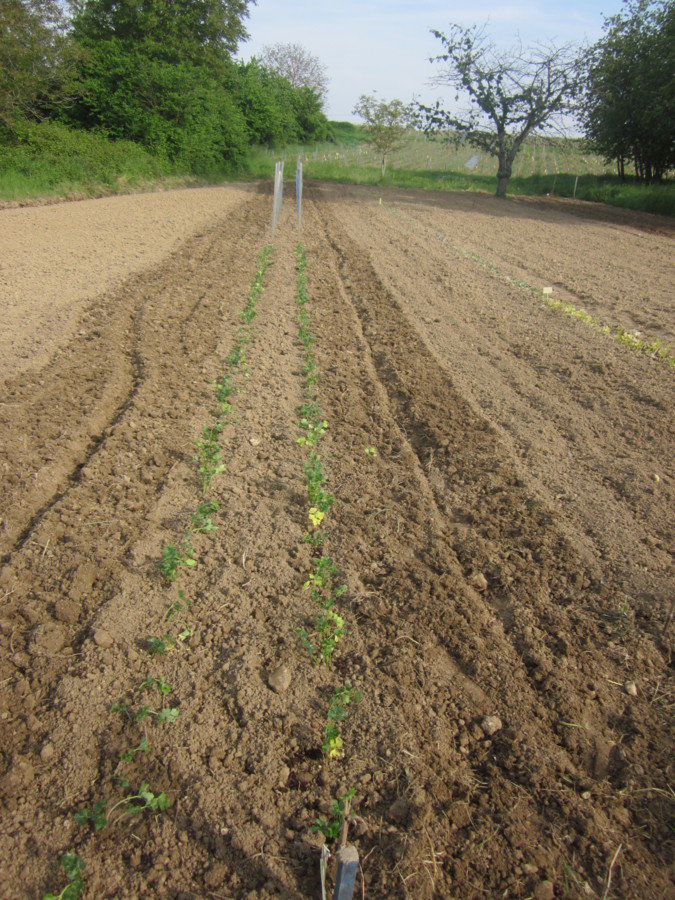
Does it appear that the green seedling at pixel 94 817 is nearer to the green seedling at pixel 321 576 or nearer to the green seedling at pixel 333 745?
the green seedling at pixel 333 745

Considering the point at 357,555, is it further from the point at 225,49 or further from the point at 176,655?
the point at 225,49

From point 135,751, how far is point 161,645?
556 mm

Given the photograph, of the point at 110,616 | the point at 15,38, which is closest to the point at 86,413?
the point at 110,616

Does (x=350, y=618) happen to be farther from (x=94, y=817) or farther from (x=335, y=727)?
(x=94, y=817)

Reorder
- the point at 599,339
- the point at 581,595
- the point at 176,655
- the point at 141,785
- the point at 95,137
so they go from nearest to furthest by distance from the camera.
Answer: the point at 141,785
the point at 176,655
the point at 581,595
the point at 599,339
the point at 95,137

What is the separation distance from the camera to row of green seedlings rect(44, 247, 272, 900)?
7.36 feet

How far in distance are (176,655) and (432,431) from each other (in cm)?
315

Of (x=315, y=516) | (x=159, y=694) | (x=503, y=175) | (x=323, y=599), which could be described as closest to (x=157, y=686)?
(x=159, y=694)

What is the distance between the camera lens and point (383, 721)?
274 cm

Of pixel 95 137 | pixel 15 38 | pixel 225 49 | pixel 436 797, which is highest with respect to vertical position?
pixel 225 49

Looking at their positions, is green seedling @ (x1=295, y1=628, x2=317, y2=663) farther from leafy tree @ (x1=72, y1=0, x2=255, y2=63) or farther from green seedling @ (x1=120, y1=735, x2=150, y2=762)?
leafy tree @ (x1=72, y1=0, x2=255, y2=63)

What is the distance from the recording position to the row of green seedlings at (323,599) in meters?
2.58

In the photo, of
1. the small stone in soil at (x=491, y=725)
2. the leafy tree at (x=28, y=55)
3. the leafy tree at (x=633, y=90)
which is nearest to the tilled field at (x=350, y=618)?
the small stone in soil at (x=491, y=725)

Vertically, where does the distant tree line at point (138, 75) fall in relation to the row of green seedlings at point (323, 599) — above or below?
above
